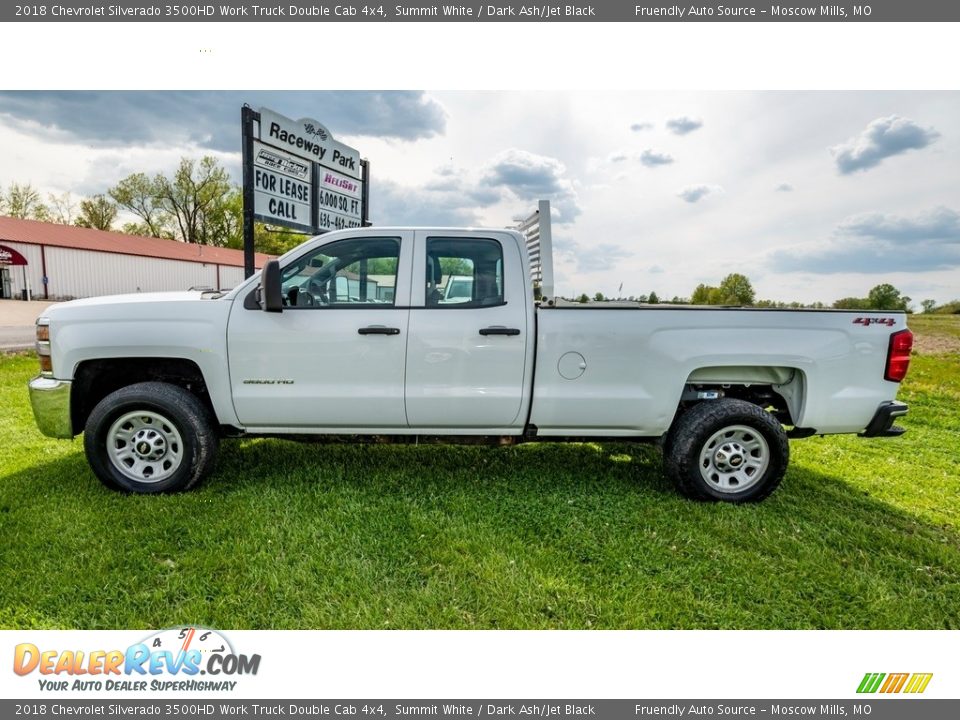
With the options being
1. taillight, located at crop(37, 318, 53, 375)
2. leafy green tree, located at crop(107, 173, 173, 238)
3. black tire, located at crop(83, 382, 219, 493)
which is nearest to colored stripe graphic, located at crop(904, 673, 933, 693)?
black tire, located at crop(83, 382, 219, 493)

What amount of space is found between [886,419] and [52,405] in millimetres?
5908

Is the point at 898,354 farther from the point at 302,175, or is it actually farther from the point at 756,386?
the point at 302,175

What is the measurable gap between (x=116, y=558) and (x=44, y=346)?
1.80 m

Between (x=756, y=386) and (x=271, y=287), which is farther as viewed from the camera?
(x=756, y=386)

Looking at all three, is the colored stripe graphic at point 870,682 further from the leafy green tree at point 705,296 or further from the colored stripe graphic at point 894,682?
the leafy green tree at point 705,296

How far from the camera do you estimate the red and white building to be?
26.9m

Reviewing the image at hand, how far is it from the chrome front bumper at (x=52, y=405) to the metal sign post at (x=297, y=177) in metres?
2.88

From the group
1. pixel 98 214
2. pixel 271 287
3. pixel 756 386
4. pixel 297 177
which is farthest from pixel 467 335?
pixel 98 214

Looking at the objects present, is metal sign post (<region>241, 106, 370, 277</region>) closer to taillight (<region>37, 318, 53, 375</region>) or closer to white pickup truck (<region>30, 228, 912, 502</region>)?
taillight (<region>37, 318, 53, 375</region>)

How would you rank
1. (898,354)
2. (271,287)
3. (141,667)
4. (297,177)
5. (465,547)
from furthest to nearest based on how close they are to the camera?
(297,177), (898,354), (271,287), (465,547), (141,667)

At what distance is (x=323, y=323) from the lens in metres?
3.56

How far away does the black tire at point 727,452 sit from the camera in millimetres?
3643

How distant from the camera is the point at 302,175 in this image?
23.7ft

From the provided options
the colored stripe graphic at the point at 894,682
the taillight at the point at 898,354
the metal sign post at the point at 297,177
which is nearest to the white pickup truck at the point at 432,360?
the taillight at the point at 898,354
